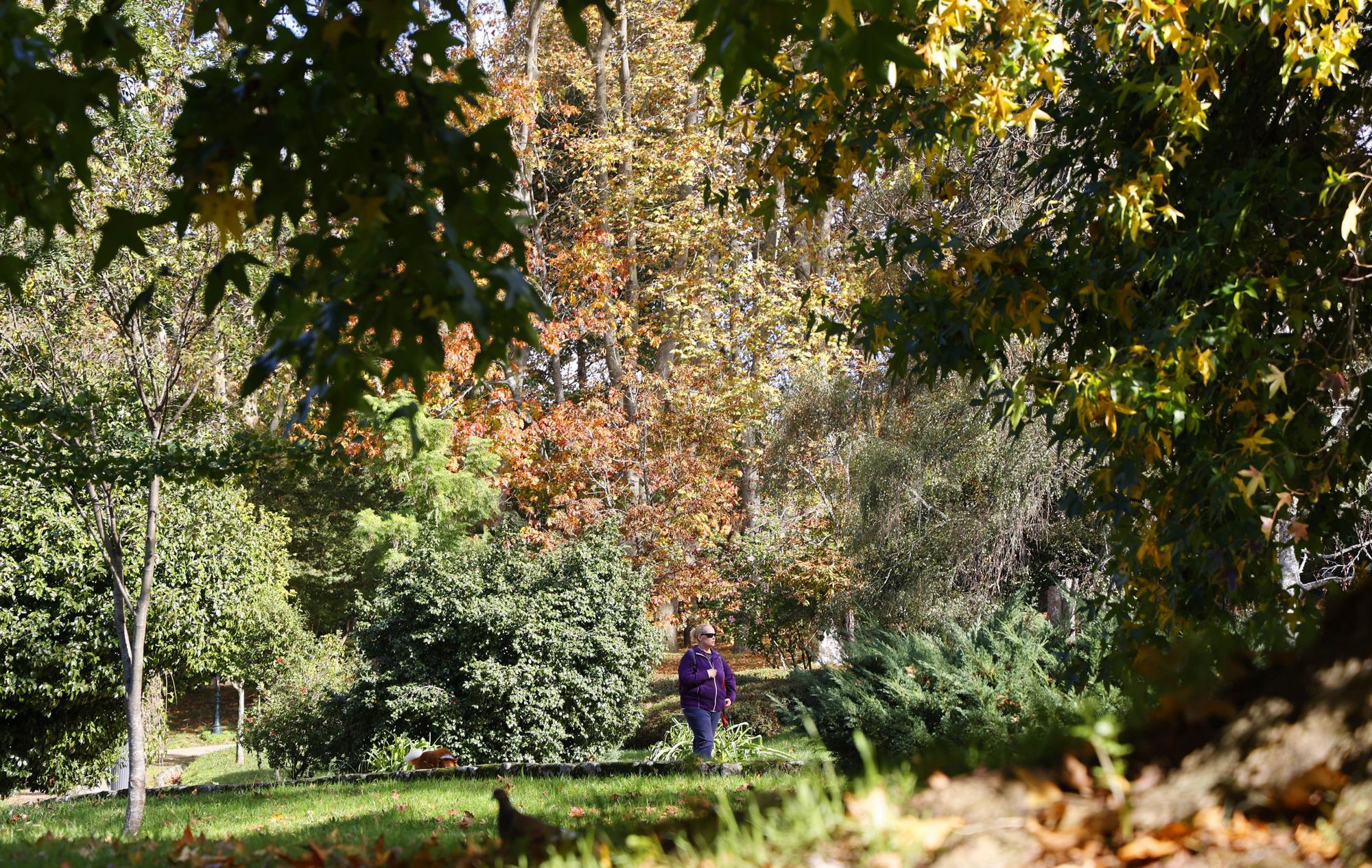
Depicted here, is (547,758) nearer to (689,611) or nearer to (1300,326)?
(689,611)

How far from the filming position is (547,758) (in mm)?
12797

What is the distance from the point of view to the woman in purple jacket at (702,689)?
417 inches

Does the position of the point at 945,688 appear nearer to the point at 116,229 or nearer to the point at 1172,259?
the point at 1172,259

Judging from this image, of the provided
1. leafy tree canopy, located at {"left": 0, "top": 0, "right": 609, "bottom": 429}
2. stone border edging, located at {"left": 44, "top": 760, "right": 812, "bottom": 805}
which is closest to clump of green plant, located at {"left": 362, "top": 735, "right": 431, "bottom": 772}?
stone border edging, located at {"left": 44, "top": 760, "right": 812, "bottom": 805}

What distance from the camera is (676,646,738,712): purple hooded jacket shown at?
10562 mm

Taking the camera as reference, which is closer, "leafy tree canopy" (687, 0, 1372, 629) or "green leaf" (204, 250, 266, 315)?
"green leaf" (204, 250, 266, 315)

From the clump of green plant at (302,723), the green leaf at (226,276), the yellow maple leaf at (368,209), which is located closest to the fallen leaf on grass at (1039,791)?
the yellow maple leaf at (368,209)

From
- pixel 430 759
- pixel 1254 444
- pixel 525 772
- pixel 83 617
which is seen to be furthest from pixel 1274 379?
pixel 83 617

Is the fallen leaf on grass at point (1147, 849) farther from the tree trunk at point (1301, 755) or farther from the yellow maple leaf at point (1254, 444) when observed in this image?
the yellow maple leaf at point (1254, 444)

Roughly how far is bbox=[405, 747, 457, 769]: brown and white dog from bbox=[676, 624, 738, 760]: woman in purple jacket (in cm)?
277

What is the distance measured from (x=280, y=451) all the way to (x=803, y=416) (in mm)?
13514

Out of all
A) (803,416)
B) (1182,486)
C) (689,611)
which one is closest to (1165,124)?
(1182,486)

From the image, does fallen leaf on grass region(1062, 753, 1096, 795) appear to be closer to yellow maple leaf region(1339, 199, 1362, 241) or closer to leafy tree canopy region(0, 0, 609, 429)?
leafy tree canopy region(0, 0, 609, 429)

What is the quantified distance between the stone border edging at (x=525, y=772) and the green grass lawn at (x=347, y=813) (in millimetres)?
333
